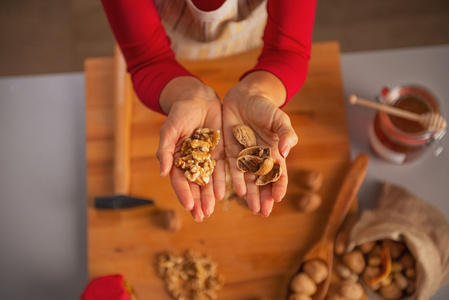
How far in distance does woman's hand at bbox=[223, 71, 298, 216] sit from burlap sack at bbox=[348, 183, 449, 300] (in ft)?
0.85

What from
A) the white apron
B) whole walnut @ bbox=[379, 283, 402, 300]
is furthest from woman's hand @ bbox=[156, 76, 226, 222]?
whole walnut @ bbox=[379, 283, 402, 300]

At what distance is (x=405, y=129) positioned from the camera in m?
0.69

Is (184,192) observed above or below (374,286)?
above

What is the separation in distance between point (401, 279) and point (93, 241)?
541mm

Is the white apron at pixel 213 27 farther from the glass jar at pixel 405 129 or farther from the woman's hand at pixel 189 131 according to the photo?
the glass jar at pixel 405 129

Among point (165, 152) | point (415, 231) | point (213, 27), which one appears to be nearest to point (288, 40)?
point (213, 27)

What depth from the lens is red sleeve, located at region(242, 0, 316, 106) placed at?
57cm

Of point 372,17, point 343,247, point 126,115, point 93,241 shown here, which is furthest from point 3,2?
point 343,247

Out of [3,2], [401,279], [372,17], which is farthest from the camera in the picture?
[3,2]

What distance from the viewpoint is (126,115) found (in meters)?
0.75

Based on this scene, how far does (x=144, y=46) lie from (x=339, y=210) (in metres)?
0.42

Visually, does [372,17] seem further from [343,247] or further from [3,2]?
[3,2]

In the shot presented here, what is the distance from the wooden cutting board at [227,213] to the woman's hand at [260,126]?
0.14m

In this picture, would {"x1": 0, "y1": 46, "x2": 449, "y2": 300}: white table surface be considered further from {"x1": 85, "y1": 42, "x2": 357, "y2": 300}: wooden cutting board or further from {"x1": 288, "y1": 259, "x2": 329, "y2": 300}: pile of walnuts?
{"x1": 288, "y1": 259, "x2": 329, "y2": 300}: pile of walnuts
